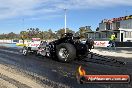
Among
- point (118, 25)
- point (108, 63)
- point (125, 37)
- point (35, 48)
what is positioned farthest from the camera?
point (118, 25)

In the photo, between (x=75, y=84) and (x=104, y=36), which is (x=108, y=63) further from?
(x=104, y=36)

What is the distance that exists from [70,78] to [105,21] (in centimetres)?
8322

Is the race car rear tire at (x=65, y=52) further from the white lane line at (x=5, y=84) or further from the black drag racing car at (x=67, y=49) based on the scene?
the white lane line at (x=5, y=84)

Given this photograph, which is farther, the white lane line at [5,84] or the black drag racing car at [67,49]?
the black drag racing car at [67,49]

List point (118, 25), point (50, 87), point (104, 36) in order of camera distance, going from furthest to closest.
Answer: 1. point (118, 25)
2. point (104, 36)
3. point (50, 87)

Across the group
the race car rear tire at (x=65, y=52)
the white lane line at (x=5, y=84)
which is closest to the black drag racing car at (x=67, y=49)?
Result: the race car rear tire at (x=65, y=52)

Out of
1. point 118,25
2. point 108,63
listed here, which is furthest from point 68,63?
point 118,25

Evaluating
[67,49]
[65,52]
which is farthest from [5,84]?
[65,52]

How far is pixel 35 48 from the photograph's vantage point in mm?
Result: 17125

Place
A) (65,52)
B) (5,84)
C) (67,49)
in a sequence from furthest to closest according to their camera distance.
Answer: (65,52)
(67,49)
(5,84)

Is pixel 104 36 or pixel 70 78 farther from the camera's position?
pixel 104 36

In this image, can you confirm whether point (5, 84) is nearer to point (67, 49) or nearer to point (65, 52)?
point (67, 49)

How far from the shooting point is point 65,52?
13773 mm

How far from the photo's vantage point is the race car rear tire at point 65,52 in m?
13.5
